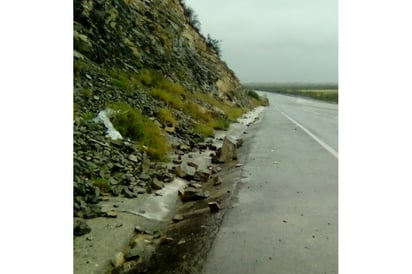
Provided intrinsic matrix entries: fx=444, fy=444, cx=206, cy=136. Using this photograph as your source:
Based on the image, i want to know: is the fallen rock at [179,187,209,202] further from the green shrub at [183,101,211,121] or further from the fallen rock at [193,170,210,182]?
the green shrub at [183,101,211,121]

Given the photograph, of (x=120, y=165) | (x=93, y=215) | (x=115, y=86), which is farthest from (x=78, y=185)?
(x=115, y=86)

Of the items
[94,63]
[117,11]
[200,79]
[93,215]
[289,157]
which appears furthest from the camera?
[200,79]

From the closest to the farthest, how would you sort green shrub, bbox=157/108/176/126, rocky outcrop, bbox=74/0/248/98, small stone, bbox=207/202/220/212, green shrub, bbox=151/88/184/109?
small stone, bbox=207/202/220/212 → green shrub, bbox=157/108/176/126 → rocky outcrop, bbox=74/0/248/98 → green shrub, bbox=151/88/184/109

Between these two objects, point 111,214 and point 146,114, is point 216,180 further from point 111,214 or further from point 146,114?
point 146,114

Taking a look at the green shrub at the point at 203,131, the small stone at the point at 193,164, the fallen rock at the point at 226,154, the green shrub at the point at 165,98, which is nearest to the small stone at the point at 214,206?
the small stone at the point at 193,164

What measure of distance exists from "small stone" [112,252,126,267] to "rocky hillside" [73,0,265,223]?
1.63 feet

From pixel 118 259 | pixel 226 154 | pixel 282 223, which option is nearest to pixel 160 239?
pixel 118 259

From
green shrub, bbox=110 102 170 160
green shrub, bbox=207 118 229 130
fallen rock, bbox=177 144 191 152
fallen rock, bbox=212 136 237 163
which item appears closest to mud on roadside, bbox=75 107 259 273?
green shrub, bbox=110 102 170 160

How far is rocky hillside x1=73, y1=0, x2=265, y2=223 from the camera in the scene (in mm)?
4898

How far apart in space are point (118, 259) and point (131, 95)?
6.55 metres

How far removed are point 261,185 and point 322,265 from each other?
95.2 inches
